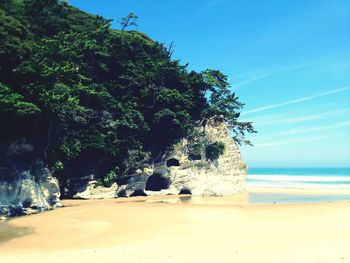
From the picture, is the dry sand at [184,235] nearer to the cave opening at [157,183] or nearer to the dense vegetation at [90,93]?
the dense vegetation at [90,93]

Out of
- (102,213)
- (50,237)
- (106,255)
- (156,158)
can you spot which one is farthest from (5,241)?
(156,158)

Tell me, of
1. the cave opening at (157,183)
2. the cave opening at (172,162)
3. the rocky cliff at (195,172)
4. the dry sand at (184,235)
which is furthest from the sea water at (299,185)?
the dry sand at (184,235)

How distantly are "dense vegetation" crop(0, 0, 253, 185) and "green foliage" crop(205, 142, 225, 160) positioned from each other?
9.68 ft

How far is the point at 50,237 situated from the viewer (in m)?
15.5

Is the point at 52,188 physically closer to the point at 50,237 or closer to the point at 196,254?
the point at 50,237

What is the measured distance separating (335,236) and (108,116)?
2136 cm

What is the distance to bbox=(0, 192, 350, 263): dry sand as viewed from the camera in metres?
11.3

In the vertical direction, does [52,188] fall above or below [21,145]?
below

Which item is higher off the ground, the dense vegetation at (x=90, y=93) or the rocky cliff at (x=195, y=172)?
the dense vegetation at (x=90, y=93)

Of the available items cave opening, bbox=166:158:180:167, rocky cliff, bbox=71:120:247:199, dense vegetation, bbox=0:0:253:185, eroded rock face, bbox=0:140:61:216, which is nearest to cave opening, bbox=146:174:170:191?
rocky cliff, bbox=71:120:247:199

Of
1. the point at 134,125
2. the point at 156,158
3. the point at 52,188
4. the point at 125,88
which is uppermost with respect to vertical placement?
the point at 125,88

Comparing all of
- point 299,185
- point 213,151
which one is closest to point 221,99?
point 213,151

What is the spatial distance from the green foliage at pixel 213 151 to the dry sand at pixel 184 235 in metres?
13.7

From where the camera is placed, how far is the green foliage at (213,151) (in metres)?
36.7
